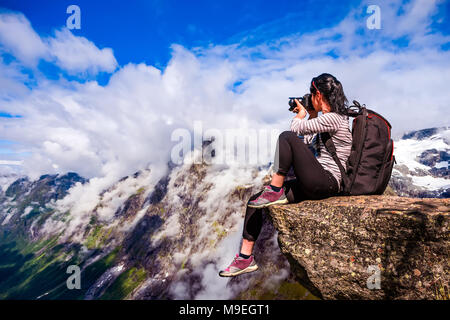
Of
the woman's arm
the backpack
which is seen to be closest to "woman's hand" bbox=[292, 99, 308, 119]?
the woman's arm

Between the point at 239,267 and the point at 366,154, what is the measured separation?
500cm

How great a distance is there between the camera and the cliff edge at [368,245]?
511 cm

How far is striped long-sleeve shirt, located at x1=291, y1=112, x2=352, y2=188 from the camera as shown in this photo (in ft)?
20.2

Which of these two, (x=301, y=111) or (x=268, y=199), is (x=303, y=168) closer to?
(x=268, y=199)

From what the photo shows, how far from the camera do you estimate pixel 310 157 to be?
20.5 ft

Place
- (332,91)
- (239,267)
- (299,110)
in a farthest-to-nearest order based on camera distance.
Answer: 1. (299,110)
2. (239,267)
3. (332,91)

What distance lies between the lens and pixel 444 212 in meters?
5.22

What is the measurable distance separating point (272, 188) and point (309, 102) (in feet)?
9.65

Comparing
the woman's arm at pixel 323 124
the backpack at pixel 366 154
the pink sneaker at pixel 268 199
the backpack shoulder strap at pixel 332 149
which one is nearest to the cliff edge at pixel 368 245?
the backpack at pixel 366 154

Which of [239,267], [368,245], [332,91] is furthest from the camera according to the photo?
[239,267]

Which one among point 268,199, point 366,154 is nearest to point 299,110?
point 366,154

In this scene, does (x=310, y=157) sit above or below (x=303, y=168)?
above

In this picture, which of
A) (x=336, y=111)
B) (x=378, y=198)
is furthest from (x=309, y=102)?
(x=378, y=198)

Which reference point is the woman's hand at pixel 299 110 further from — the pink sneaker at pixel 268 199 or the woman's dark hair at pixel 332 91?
the pink sneaker at pixel 268 199
